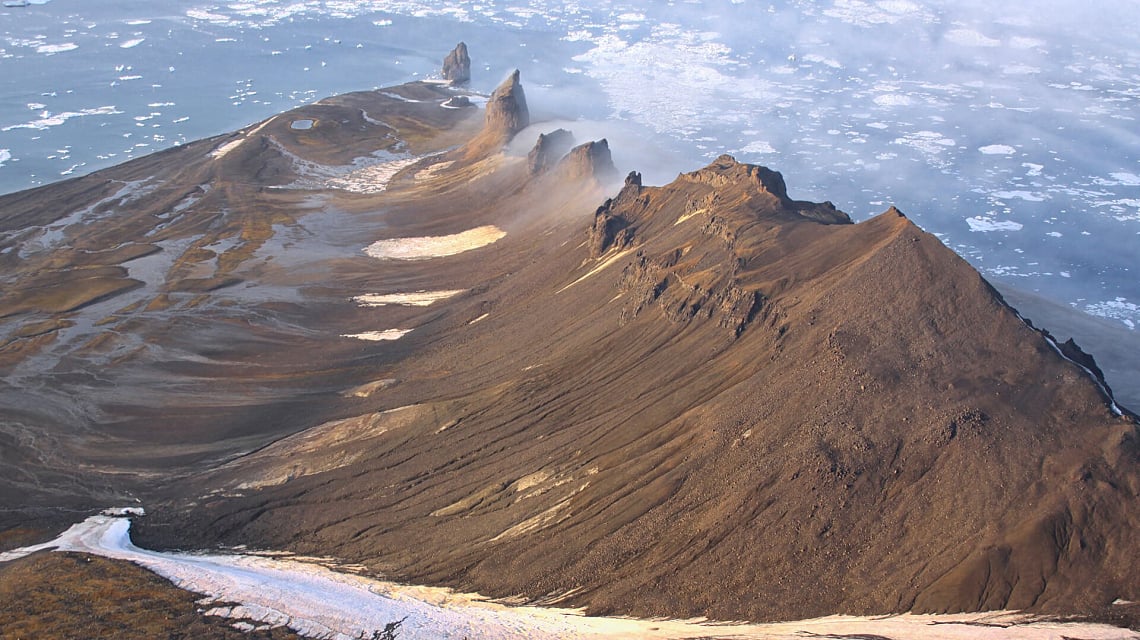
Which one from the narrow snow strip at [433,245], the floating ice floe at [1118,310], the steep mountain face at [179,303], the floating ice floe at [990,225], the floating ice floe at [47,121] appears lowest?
the floating ice floe at [1118,310]

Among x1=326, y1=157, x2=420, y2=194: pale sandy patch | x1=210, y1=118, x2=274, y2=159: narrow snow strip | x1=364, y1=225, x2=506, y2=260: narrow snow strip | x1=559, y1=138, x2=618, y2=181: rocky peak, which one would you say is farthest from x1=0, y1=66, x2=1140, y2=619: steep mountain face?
x1=210, y1=118, x2=274, y2=159: narrow snow strip

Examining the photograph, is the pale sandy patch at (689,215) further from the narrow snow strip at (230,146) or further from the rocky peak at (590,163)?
the narrow snow strip at (230,146)

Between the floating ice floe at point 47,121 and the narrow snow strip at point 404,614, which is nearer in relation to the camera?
the narrow snow strip at point 404,614

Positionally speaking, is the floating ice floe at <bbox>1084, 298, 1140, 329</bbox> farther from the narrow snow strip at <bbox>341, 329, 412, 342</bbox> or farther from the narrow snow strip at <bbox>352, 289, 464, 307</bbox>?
the narrow snow strip at <bbox>341, 329, 412, 342</bbox>

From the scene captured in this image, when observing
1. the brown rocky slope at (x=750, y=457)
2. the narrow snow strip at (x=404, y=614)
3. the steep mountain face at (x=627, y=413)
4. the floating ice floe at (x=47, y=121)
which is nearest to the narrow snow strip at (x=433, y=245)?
the steep mountain face at (x=627, y=413)

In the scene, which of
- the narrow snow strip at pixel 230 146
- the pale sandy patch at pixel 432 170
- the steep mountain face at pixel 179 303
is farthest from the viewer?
the narrow snow strip at pixel 230 146

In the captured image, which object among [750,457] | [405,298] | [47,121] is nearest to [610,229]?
[405,298]

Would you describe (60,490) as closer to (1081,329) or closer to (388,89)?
(1081,329)

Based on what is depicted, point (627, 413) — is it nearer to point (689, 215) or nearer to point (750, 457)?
point (750, 457)
